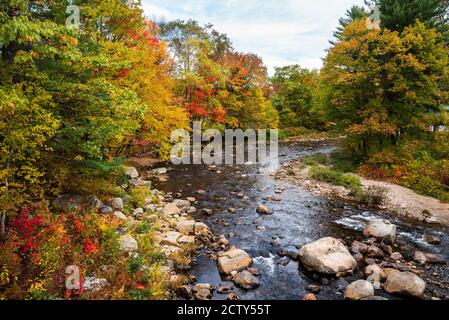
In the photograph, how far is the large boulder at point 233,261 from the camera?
7557mm

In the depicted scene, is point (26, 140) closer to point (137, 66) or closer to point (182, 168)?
point (137, 66)

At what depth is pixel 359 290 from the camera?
6.51m

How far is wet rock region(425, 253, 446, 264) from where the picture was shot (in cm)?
819

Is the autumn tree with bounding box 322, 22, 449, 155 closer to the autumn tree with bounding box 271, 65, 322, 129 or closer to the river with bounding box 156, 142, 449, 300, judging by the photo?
the river with bounding box 156, 142, 449, 300

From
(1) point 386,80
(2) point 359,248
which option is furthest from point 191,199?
(1) point 386,80

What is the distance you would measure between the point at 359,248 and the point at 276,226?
2892 mm

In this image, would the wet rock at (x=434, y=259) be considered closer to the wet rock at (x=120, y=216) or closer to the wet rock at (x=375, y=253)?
the wet rock at (x=375, y=253)

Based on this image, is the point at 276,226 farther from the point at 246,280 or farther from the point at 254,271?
the point at 246,280

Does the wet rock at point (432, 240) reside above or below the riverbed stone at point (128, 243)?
below

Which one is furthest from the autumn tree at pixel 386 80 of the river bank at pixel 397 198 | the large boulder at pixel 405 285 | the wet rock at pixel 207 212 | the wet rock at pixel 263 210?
the large boulder at pixel 405 285

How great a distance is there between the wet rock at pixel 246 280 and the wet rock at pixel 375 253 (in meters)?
3.83

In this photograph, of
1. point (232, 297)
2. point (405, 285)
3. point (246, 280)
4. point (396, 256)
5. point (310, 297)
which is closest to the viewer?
point (232, 297)

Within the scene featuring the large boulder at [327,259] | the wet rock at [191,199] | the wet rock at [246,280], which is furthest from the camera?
the wet rock at [191,199]

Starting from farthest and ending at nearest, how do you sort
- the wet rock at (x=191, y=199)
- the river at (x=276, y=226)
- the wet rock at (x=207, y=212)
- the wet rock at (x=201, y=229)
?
the wet rock at (x=191, y=199) → the wet rock at (x=207, y=212) → the wet rock at (x=201, y=229) → the river at (x=276, y=226)
